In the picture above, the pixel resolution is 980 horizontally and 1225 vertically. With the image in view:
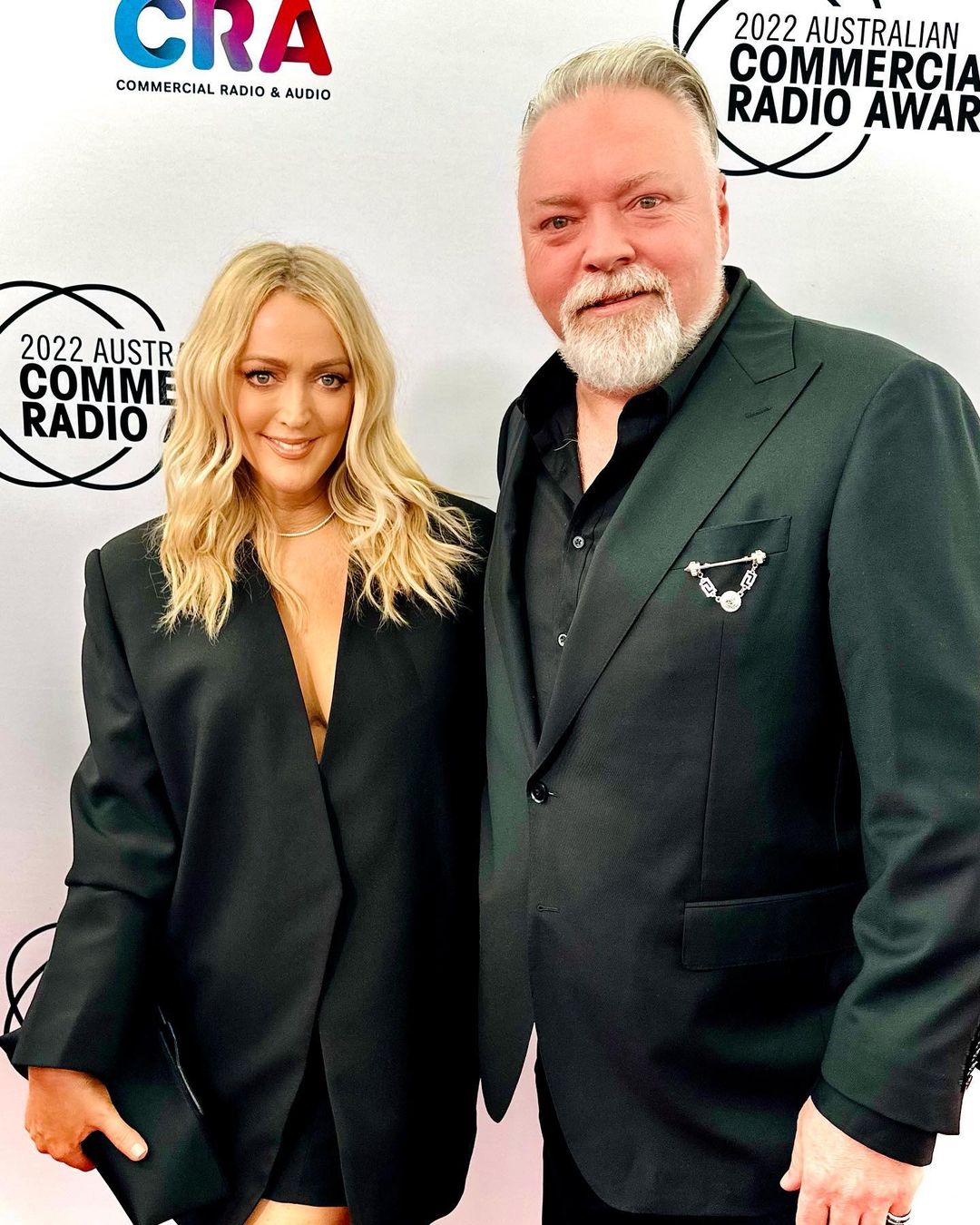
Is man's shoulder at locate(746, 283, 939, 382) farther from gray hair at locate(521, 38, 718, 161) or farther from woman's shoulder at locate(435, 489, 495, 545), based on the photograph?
woman's shoulder at locate(435, 489, 495, 545)

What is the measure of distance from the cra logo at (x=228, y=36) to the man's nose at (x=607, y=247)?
83 cm

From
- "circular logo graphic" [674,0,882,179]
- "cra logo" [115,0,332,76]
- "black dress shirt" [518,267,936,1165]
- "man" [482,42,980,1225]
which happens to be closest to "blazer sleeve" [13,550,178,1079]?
"man" [482,42,980,1225]

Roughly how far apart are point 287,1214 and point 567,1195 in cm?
41

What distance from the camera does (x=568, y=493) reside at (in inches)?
64.2

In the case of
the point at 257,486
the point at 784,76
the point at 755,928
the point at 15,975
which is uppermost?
the point at 784,76

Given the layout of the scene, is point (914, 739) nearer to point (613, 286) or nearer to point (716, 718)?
point (716, 718)

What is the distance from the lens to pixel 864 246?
2188mm

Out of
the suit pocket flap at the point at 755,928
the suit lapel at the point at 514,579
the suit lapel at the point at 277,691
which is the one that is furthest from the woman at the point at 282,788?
the suit pocket flap at the point at 755,928

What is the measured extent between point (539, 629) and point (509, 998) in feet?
1.70

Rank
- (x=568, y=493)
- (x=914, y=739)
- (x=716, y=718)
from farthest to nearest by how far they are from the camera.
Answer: (x=568, y=493) → (x=716, y=718) → (x=914, y=739)

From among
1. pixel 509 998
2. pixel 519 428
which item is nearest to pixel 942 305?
pixel 519 428

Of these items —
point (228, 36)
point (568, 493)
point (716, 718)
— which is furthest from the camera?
point (228, 36)

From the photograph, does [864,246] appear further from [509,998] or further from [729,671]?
[509,998]

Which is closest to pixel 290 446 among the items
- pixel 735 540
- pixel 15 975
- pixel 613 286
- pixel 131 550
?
pixel 131 550
